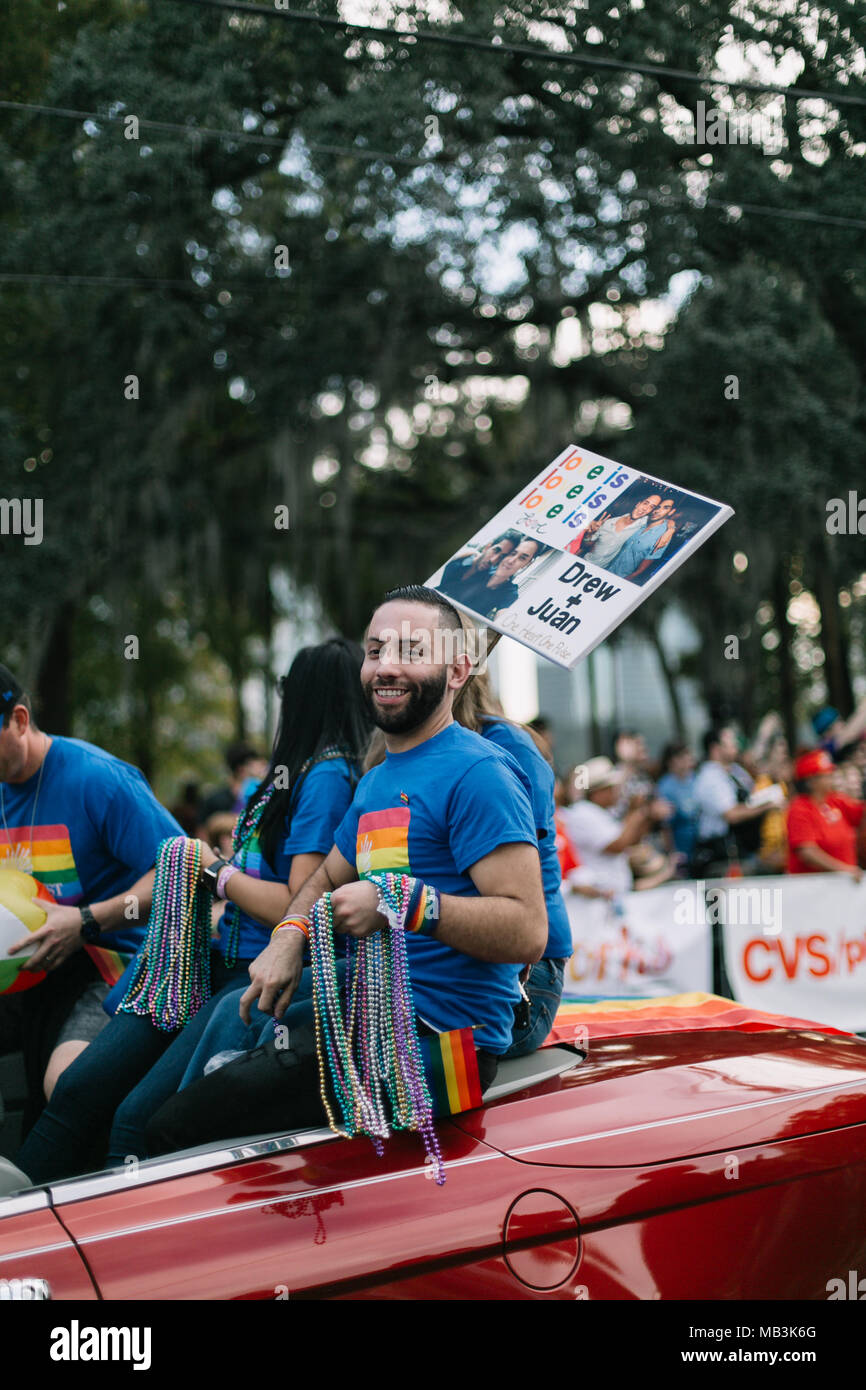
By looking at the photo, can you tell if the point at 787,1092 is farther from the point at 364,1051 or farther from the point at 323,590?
the point at 323,590

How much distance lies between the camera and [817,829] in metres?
8.34

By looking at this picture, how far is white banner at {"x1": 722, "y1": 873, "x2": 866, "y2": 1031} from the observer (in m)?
7.58

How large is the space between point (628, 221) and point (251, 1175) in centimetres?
1231

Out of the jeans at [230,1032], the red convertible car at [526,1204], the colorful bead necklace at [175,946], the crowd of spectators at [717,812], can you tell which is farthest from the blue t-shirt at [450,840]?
the crowd of spectators at [717,812]

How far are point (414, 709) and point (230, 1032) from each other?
0.88 metres

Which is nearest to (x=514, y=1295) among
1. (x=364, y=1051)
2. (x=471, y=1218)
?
(x=471, y=1218)

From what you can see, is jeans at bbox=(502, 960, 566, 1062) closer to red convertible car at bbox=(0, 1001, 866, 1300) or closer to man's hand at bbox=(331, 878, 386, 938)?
red convertible car at bbox=(0, 1001, 866, 1300)

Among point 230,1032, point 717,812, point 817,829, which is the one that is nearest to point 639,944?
point 817,829

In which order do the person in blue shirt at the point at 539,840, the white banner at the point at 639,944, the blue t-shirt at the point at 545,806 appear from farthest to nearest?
1. the white banner at the point at 639,944
2. the blue t-shirt at the point at 545,806
3. the person in blue shirt at the point at 539,840

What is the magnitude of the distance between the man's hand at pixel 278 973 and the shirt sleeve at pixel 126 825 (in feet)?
3.79

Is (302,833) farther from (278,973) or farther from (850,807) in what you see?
(850,807)

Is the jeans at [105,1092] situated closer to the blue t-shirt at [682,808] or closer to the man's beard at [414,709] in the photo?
the man's beard at [414,709]

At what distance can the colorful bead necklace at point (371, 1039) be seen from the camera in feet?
8.05

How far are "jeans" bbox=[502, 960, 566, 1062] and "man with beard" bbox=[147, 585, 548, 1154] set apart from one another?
0.70 feet
